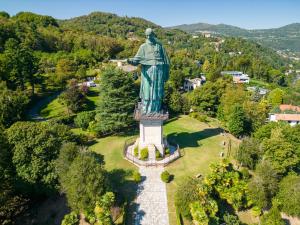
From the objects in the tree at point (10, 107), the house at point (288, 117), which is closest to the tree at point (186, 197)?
the tree at point (10, 107)

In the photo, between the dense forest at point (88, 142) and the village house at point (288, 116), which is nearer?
the dense forest at point (88, 142)

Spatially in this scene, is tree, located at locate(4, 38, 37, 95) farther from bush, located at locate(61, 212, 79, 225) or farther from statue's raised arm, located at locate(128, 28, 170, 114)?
bush, located at locate(61, 212, 79, 225)

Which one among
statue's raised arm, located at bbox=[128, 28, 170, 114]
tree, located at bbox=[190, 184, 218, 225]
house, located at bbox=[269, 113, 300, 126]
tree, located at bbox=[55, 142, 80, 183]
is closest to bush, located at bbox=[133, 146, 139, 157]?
statue's raised arm, located at bbox=[128, 28, 170, 114]

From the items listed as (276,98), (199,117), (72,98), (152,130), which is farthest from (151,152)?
(276,98)

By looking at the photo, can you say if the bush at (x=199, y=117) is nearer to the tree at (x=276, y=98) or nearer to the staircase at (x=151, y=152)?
the staircase at (x=151, y=152)

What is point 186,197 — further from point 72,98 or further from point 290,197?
point 72,98

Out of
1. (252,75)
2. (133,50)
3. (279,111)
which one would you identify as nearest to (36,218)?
(279,111)

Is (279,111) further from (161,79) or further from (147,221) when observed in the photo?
(147,221)

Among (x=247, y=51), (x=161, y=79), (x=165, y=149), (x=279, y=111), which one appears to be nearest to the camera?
(x=161, y=79)
